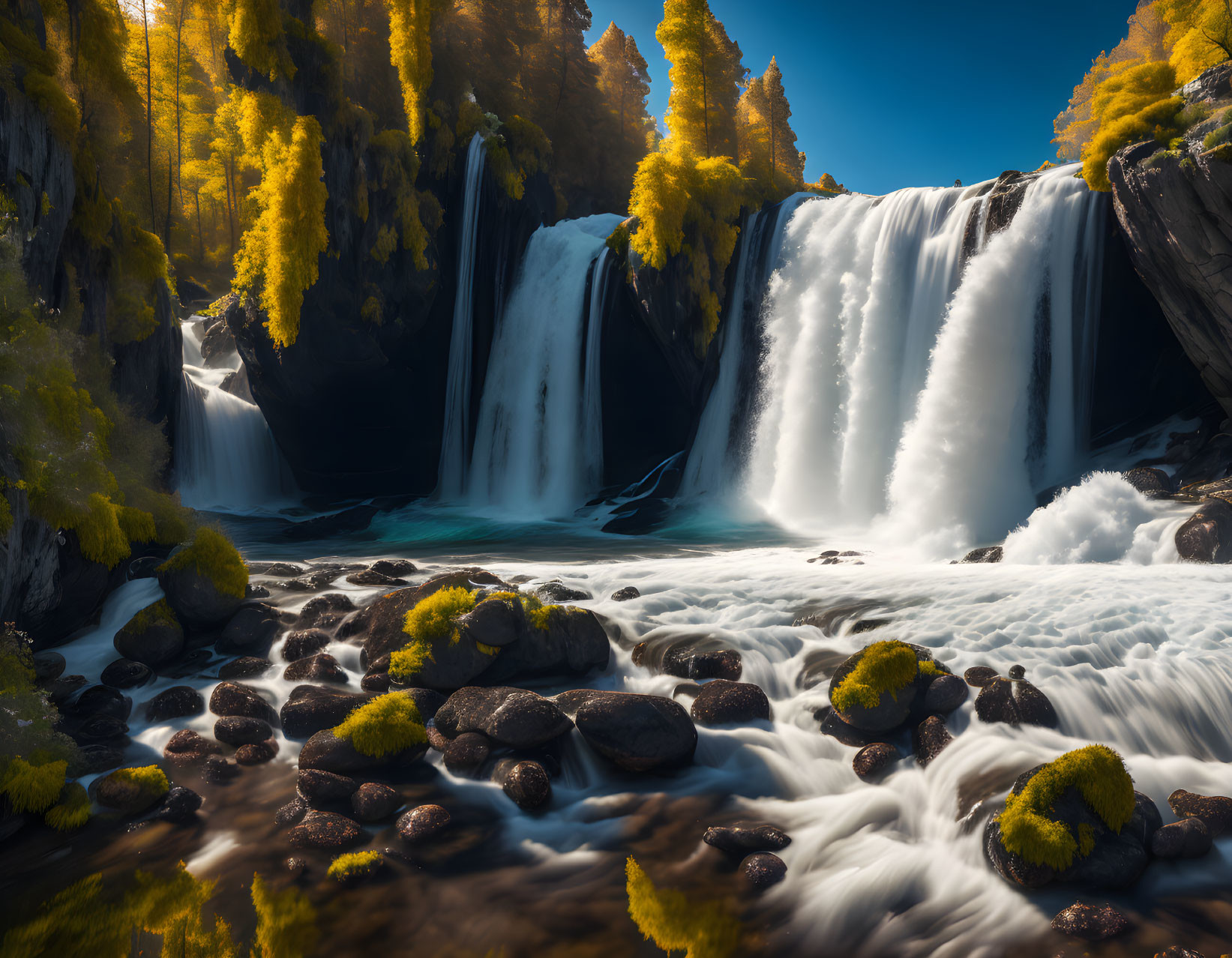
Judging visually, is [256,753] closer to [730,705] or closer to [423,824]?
[423,824]

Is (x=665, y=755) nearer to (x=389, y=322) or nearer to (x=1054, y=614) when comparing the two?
(x=1054, y=614)

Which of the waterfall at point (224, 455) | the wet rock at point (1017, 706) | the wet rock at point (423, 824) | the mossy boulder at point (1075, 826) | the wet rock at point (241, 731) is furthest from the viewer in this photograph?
the waterfall at point (224, 455)

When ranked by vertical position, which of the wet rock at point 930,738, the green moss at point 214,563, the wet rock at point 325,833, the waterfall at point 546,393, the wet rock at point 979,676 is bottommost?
the wet rock at point 325,833

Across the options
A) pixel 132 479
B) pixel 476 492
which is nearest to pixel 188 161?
pixel 476 492

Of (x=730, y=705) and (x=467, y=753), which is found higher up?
(x=730, y=705)

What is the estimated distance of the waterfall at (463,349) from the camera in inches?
941

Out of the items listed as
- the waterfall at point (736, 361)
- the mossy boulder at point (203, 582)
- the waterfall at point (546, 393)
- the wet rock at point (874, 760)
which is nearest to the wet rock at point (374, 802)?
the wet rock at point (874, 760)

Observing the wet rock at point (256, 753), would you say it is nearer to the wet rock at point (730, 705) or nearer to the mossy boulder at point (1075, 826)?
the wet rock at point (730, 705)

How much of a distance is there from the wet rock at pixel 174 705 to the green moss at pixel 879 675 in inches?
256

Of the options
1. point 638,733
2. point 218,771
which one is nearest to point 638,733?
point 638,733

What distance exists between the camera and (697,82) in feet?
101

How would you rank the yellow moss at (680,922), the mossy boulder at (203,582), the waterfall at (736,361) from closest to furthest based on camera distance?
the yellow moss at (680,922), the mossy boulder at (203,582), the waterfall at (736,361)

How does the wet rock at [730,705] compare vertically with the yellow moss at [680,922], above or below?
above

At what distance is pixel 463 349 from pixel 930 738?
21608 mm
